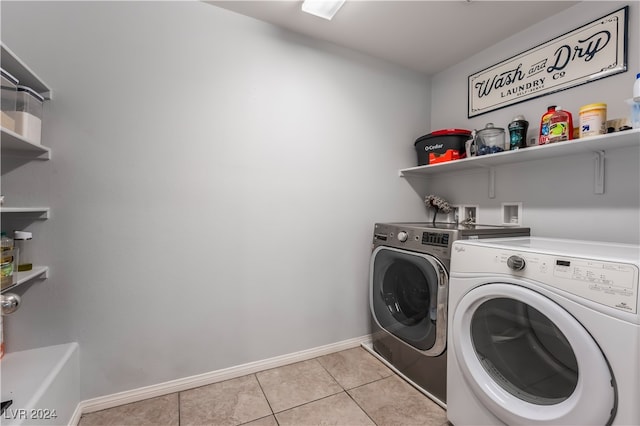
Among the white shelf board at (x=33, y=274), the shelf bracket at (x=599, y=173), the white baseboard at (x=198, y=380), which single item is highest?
the shelf bracket at (x=599, y=173)

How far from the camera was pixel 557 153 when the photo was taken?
1.55 metres

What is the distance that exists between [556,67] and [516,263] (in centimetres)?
138

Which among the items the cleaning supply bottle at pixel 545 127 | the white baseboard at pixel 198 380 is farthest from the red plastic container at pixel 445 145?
the white baseboard at pixel 198 380

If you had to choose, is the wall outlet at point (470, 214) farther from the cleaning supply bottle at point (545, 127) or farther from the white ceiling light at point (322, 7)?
the white ceiling light at point (322, 7)

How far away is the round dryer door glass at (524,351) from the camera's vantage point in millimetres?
1022

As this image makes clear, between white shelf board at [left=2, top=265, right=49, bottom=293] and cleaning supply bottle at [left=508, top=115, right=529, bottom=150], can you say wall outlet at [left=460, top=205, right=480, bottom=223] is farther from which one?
white shelf board at [left=2, top=265, right=49, bottom=293]

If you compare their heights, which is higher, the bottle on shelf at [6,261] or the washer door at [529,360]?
the bottle on shelf at [6,261]

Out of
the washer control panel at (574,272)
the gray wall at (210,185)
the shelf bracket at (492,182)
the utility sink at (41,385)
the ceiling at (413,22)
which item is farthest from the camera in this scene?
the shelf bracket at (492,182)

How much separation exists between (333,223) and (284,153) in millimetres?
598

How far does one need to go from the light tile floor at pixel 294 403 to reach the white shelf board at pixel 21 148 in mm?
1296

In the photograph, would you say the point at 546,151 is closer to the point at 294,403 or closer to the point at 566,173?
the point at 566,173

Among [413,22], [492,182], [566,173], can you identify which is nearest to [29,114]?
[413,22]

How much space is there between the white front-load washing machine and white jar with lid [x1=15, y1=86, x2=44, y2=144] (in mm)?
1988

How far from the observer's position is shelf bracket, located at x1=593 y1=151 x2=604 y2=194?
1.45m
